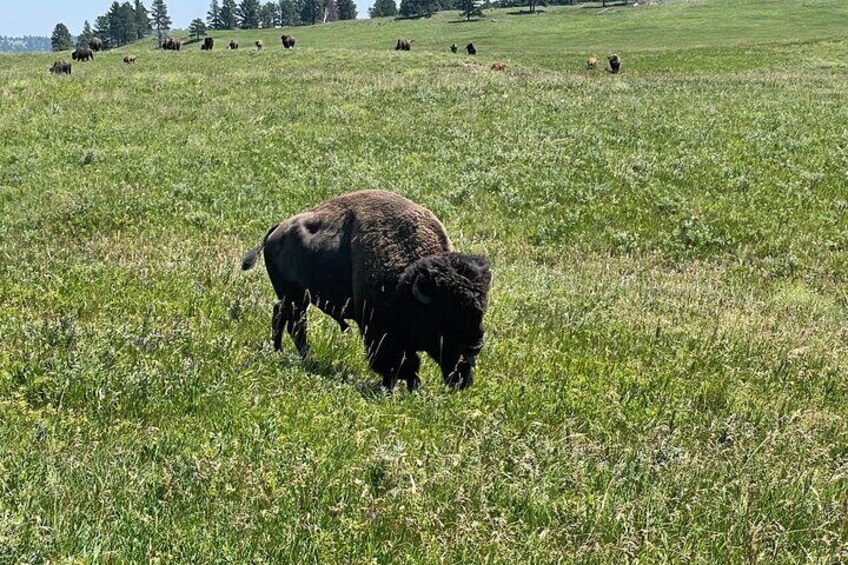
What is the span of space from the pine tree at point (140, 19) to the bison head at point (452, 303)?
192m

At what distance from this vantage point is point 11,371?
544cm

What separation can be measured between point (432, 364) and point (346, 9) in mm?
189963

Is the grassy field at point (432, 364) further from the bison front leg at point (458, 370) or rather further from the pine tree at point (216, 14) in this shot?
the pine tree at point (216, 14)

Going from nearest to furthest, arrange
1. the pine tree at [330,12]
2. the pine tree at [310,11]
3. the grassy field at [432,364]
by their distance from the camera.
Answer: the grassy field at [432,364]
the pine tree at [330,12]
the pine tree at [310,11]

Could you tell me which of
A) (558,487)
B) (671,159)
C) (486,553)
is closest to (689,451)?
(558,487)

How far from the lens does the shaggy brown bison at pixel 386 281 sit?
6.38 metres

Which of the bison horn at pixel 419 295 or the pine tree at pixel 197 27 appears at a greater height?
the pine tree at pixel 197 27

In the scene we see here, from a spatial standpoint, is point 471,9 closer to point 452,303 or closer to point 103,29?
point 103,29

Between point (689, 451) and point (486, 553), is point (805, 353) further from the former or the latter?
point (486, 553)

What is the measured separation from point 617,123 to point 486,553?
23.2 meters

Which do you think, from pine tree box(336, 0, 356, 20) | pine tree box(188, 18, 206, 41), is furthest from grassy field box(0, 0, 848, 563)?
pine tree box(336, 0, 356, 20)

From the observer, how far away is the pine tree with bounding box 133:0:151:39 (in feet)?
579

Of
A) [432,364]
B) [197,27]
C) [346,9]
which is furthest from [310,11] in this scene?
[432,364]

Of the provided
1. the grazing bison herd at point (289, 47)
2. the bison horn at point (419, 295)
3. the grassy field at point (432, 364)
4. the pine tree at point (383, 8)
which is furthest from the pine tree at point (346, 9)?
the bison horn at point (419, 295)
